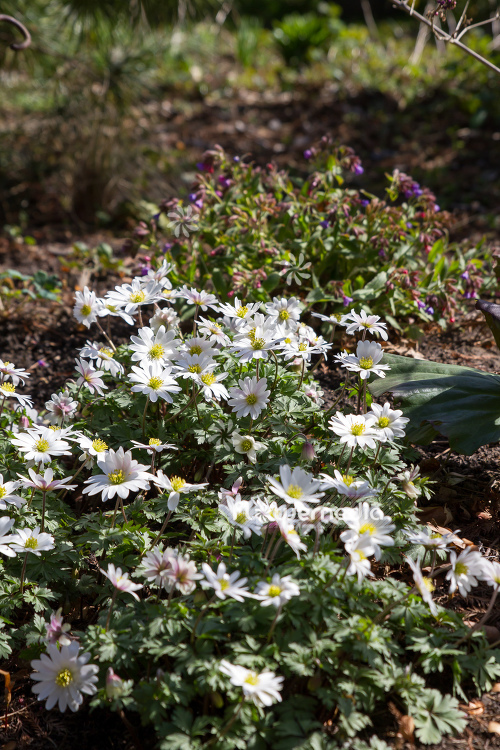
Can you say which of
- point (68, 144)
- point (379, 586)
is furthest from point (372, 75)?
point (379, 586)

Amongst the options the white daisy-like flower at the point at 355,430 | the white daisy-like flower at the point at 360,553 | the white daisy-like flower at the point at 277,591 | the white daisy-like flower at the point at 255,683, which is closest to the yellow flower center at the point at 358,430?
the white daisy-like flower at the point at 355,430

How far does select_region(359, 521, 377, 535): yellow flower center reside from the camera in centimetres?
160

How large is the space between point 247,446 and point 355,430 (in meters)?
0.37

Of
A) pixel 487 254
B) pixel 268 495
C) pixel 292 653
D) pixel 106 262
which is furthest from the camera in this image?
pixel 106 262

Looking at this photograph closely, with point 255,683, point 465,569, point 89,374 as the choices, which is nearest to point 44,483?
point 89,374

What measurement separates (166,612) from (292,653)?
0.34m

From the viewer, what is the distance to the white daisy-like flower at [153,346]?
2059 millimetres

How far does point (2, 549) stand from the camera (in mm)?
1717

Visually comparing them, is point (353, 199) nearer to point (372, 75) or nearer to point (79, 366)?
point (79, 366)

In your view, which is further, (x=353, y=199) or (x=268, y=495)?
(x=353, y=199)

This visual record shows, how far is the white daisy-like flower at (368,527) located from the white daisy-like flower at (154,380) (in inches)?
25.8

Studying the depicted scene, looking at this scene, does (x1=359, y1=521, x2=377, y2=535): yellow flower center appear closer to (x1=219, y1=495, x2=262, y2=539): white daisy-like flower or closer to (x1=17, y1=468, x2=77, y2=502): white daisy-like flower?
(x1=219, y1=495, x2=262, y2=539): white daisy-like flower

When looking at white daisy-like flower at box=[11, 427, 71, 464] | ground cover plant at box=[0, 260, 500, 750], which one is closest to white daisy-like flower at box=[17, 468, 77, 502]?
ground cover plant at box=[0, 260, 500, 750]

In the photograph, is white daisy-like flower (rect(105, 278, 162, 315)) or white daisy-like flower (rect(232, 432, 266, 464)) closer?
white daisy-like flower (rect(232, 432, 266, 464))
